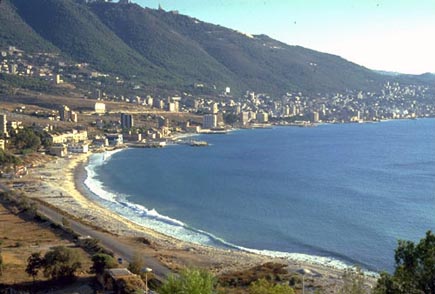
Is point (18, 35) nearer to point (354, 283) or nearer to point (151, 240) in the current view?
point (151, 240)

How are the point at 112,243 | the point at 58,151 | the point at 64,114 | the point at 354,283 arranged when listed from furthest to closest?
the point at 64,114
the point at 58,151
the point at 112,243
the point at 354,283

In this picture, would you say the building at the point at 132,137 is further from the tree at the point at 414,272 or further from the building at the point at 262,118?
the tree at the point at 414,272

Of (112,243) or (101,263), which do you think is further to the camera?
(112,243)

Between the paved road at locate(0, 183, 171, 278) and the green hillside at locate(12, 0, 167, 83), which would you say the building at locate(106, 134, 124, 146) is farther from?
the green hillside at locate(12, 0, 167, 83)

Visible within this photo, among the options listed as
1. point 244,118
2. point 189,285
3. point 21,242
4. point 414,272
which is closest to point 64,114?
point 244,118

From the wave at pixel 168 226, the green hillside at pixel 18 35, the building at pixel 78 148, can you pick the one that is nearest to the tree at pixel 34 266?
the wave at pixel 168 226

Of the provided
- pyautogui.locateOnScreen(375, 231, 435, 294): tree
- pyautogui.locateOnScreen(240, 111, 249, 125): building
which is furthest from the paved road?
pyautogui.locateOnScreen(240, 111, 249, 125): building

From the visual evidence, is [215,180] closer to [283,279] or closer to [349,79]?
[283,279]

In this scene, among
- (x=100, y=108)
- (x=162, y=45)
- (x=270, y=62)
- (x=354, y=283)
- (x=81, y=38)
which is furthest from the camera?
(x=270, y=62)
